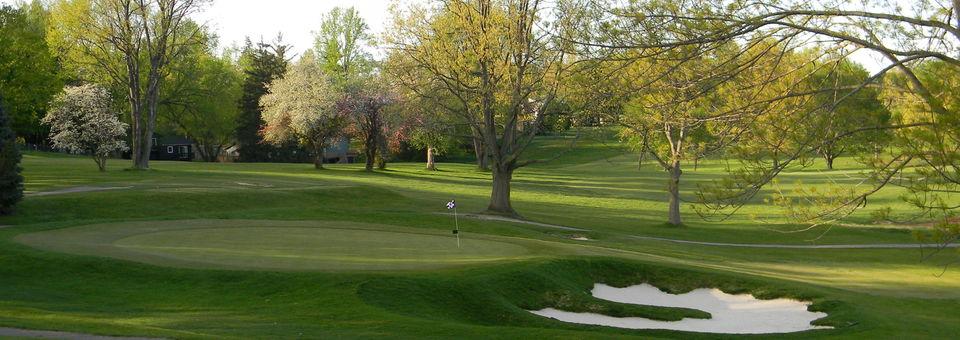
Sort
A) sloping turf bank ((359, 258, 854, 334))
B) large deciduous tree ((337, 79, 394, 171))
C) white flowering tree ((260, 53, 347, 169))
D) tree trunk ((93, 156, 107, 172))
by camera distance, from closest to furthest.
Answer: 1. sloping turf bank ((359, 258, 854, 334))
2. tree trunk ((93, 156, 107, 172))
3. white flowering tree ((260, 53, 347, 169))
4. large deciduous tree ((337, 79, 394, 171))

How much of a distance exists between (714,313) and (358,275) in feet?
27.0

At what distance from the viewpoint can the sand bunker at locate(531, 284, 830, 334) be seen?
1823 centimetres

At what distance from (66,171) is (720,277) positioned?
133 ft

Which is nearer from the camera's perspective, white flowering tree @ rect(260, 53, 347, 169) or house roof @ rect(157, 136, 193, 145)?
white flowering tree @ rect(260, 53, 347, 169)

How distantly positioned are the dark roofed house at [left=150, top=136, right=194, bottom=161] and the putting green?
86.6m

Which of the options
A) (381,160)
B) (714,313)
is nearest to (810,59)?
(714,313)

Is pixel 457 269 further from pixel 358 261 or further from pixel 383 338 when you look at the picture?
pixel 383 338

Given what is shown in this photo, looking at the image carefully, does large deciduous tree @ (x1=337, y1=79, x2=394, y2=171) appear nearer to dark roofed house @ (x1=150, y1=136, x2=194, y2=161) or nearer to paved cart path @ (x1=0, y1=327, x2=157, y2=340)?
dark roofed house @ (x1=150, y1=136, x2=194, y2=161)

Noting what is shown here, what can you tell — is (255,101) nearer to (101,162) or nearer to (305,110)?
(305,110)

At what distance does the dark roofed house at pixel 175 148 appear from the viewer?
109 m

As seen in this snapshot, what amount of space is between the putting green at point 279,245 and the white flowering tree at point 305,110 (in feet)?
139

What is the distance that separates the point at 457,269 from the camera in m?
19.5

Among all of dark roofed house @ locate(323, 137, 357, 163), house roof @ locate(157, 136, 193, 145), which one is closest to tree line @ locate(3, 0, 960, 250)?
dark roofed house @ locate(323, 137, 357, 163)

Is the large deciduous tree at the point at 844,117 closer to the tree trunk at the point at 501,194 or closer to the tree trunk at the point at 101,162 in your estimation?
the tree trunk at the point at 501,194
